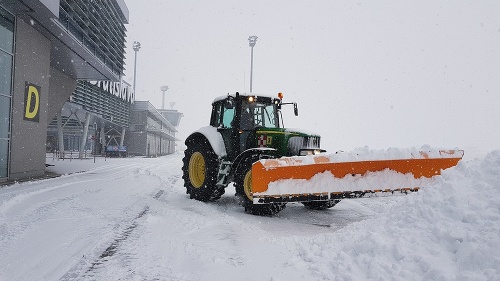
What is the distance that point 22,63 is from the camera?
396 inches

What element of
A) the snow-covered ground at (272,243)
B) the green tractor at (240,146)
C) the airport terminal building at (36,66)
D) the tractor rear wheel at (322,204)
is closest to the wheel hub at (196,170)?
the green tractor at (240,146)

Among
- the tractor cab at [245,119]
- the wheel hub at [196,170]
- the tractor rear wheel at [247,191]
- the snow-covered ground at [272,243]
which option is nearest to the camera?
the snow-covered ground at [272,243]

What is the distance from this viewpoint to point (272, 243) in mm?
3947

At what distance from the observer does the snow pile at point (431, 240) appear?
2543 mm

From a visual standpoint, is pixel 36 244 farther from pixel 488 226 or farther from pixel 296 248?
pixel 488 226

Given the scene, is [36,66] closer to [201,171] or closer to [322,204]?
[201,171]

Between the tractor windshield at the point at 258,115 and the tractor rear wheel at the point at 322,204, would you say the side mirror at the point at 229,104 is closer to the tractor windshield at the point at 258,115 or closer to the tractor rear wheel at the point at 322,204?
the tractor windshield at the point at 258,115

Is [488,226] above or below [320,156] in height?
below

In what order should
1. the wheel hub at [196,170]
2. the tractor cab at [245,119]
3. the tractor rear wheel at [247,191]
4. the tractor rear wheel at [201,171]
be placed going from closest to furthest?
the tractor rear wheel at [247,191] → the tractor cab at [245,119] → the tractor rear wheel at [201,171] → the wheel hub at [196,170]

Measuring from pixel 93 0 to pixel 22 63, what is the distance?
7.27 meters

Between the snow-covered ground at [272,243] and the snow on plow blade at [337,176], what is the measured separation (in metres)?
0.46

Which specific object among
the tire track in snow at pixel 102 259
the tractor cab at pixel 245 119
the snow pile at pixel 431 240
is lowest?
the tire track in snow at pixel 102 259

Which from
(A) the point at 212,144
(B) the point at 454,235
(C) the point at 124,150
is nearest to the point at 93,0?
(A) the point at 212,144

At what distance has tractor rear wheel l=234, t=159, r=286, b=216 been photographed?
5486mm
